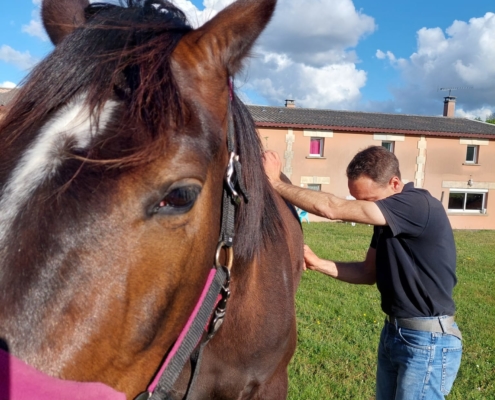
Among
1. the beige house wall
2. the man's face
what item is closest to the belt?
the man's face

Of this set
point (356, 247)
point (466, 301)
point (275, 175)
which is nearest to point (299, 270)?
point (275, 175)

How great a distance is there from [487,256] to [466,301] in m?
6.17

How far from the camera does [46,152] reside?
1246 millimetres

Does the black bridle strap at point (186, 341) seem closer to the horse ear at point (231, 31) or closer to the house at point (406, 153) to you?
the horse ear at point (231, 31)

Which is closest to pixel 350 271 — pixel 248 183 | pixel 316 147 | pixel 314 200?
pixel 314 200

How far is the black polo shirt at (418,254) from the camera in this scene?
2764mm

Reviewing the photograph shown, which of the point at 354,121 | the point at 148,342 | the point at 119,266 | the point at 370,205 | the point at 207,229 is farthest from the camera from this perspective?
the point at 354,121

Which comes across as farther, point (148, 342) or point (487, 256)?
point (487, 256)

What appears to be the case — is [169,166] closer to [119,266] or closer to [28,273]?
[119,266]

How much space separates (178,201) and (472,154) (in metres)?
26.8

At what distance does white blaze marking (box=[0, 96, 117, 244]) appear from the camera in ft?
3.87

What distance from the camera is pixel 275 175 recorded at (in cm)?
303

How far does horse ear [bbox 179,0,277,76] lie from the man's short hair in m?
1.69

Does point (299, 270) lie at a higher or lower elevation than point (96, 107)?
lower
